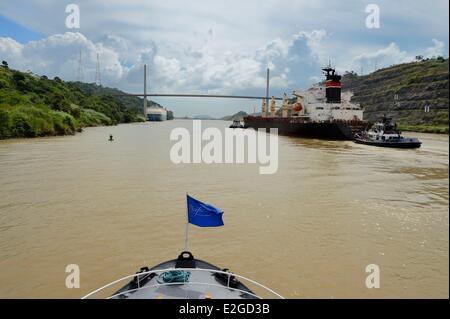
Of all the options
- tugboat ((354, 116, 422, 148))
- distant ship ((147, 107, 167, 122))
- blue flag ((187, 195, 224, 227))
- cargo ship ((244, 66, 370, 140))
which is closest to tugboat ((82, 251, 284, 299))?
blue flag ((187, 195, 224, 227))

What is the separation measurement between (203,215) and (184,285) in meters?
1.12

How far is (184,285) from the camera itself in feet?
16.9

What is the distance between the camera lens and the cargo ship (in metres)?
45.6

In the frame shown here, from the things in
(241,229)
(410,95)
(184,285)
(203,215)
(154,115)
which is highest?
(154,115)

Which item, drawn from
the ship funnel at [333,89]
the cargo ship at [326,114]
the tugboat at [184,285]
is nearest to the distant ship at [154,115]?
the cargo ship at [326,114]

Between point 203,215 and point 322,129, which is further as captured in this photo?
point 322,129

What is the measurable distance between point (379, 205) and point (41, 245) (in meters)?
11.5

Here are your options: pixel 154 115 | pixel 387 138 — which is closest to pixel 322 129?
pixel 387 138

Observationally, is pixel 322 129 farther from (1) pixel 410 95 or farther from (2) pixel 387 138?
(1) pixel 410 95

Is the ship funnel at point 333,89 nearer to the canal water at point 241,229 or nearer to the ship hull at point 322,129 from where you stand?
the ship hull at point 322,129

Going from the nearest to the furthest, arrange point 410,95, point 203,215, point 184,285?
point 184,285, point 203,215, point 410,95

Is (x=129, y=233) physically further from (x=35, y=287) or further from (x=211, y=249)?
(x=35, y=287)

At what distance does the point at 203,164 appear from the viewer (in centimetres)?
2366
